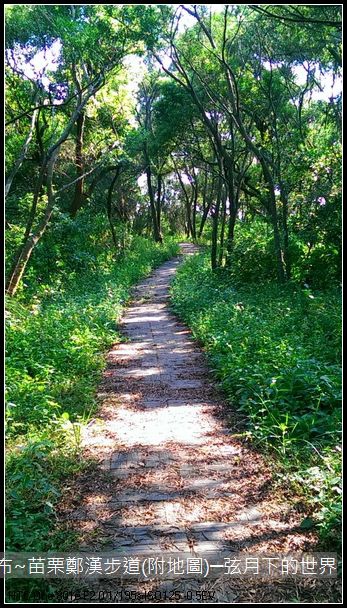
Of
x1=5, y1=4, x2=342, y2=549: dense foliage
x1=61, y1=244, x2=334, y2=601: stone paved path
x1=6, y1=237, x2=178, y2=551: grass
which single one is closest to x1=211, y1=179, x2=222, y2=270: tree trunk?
x1=5, y1=4, x2=342, y2=549: dense foliage

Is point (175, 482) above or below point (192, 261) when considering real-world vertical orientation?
below

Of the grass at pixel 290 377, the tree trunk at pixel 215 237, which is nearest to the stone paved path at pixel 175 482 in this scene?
the grass at pixel 290 377

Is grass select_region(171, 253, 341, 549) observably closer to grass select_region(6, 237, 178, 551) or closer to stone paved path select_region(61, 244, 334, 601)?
stone paved path select_region(61, 244, 334, 601)

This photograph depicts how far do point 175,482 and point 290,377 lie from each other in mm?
2103

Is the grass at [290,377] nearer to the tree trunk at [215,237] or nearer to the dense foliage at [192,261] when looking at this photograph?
the dense foliage at [192,261]

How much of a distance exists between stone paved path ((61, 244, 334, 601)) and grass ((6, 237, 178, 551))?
0.78 feet

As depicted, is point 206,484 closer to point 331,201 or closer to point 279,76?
point 331,201

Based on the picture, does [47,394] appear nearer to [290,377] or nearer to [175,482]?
[175,482]

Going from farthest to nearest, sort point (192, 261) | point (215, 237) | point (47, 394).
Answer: point (192, 261) → point (215, 237) → point (47, 394)

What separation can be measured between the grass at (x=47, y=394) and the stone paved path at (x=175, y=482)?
0.78ft

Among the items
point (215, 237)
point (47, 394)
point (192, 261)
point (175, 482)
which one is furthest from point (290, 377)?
point (192, 261)

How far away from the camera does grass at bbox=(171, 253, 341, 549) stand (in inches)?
140

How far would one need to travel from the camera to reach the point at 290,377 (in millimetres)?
5199

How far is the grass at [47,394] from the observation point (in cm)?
323
